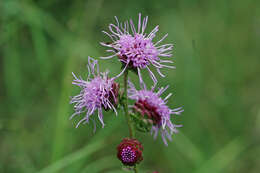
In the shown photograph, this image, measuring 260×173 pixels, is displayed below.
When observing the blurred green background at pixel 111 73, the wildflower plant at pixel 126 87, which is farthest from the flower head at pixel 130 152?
the blurred green background at pixel 111 73

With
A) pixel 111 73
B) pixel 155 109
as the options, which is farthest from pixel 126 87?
pixel 111 73

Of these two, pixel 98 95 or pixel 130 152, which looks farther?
pixel 98 95

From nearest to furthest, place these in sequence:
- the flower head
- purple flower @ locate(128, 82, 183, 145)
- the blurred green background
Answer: the flower head, purple flower @ locate(128, 82, 183, 145), the blurred green background

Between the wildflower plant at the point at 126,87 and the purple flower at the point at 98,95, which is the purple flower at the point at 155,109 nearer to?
the wildflower plant at the point at 126,87

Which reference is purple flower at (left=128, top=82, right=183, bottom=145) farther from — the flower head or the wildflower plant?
the flower head

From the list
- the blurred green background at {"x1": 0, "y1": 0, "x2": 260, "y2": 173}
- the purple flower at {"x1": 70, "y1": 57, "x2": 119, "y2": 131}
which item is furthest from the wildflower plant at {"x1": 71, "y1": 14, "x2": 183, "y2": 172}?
the blurred green background at {"x1": 0, "y1": 0, "x2": 260, "y2": 173}

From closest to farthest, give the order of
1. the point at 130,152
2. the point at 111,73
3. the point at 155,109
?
the point at 130,152 → the point at 155,109 → the point at 111,73

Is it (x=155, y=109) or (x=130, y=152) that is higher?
(x=155, y=109)

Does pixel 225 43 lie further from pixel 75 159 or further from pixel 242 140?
pixel 75 159

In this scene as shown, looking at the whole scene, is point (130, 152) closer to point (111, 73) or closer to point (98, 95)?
point (98, 95)
